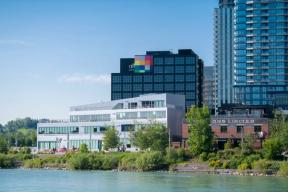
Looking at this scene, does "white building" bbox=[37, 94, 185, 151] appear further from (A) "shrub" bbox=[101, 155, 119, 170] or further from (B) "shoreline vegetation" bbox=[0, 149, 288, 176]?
(B) "shoreline vegetation" bbox=[0, 149, 288, 176]

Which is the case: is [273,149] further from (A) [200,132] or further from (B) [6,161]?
(B) [6,161]

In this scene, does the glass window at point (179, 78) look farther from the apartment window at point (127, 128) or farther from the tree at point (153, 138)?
the tree at point (153, 138)

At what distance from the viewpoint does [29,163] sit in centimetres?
12706

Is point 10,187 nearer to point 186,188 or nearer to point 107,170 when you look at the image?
Answer: point 186,188

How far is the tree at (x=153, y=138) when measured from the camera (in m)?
124

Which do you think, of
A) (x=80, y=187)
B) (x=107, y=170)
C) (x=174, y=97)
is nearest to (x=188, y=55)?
(x=174, y=97)

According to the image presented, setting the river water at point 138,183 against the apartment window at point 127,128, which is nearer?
the river water at point 138,183

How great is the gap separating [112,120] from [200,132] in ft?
126

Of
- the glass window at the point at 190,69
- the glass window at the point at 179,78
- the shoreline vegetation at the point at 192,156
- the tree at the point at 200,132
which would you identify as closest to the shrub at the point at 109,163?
the shoreline vegetation at the point at 192,156

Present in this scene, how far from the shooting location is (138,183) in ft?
Answer: 276

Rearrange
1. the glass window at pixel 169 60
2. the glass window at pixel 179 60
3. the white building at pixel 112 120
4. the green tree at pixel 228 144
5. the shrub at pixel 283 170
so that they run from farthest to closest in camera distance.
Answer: the glass window at pixel 169 60 < the glass window at pixel 179 60 < the white building at pixel 112 120 < the green tree at pixel 228 144 < the shrub at pixel 283 170

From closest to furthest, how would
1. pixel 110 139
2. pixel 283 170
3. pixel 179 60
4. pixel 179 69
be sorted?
pixel 283 170, pixel 110 139, pixel 179 60, pixel 179 69

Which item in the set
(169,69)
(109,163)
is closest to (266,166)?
(109,163)

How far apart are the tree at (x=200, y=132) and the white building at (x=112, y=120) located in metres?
18.9
